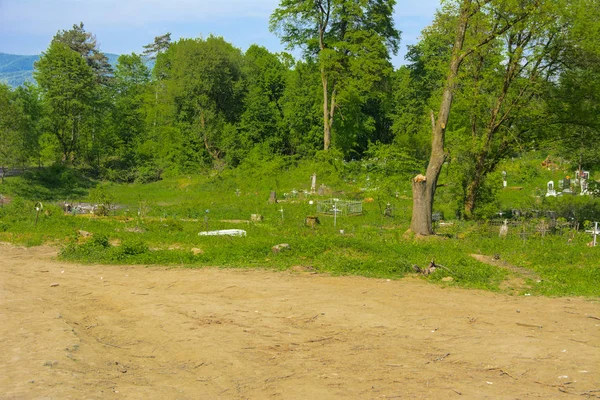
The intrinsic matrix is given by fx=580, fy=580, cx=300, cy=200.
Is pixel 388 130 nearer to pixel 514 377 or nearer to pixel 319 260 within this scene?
pixel 319 260

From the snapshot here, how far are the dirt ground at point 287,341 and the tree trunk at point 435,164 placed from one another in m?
6.34

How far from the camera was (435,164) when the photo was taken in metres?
20.0

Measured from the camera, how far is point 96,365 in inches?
310

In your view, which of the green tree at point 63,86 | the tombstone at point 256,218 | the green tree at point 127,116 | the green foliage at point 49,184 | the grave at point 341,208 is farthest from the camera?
the green tree at point 127,116

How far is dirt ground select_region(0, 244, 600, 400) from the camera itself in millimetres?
7223

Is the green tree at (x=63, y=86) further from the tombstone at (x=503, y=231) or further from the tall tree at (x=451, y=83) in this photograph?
the tombstone at (x=503, y=231)

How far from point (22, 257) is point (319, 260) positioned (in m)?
8.58

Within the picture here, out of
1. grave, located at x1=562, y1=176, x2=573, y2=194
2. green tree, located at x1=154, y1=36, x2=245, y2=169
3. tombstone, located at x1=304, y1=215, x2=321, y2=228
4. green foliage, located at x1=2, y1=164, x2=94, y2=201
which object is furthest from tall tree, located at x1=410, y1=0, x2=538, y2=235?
green tree, located at x1=154, y1=36, x2=245, y2=169

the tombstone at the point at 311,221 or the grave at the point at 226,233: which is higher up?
the tombstone at the point at 311,221

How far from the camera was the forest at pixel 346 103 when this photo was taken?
73.8ft

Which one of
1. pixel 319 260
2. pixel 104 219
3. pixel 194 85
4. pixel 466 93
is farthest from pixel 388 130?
pixel 319 260

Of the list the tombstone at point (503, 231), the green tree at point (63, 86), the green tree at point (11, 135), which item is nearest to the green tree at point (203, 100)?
the green tree at point (63, 86)

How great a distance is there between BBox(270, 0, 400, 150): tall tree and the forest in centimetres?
12

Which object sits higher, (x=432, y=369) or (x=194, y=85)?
(x=194, y=85)
